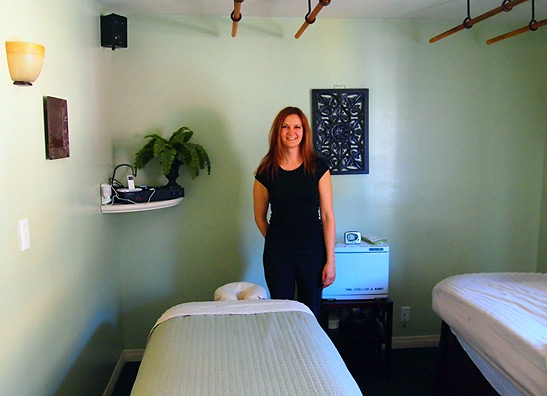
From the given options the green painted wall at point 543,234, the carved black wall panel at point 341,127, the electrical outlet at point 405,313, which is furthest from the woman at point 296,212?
the green painted wall at point 543,234

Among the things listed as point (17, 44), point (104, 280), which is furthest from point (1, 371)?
point (104, 280)

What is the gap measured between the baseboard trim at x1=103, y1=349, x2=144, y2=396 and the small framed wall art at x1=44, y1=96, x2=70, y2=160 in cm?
145

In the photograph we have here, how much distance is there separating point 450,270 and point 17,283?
273 centimetres

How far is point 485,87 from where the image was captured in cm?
322

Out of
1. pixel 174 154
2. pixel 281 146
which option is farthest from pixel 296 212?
pixel 174 154

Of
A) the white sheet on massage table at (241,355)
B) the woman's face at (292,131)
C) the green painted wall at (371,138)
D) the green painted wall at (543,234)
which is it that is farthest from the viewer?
the green painted wall at (543,234)

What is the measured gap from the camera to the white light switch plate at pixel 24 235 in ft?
5.23

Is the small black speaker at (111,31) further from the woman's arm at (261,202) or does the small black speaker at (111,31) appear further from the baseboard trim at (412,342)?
the baseboard trim at (412,342)

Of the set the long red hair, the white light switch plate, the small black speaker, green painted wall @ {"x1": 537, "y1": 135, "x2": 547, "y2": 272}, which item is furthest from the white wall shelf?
green painted wall @ {"x1": 537, "y1": 135, "x2": 547, "y2": 272}

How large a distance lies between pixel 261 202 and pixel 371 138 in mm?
945

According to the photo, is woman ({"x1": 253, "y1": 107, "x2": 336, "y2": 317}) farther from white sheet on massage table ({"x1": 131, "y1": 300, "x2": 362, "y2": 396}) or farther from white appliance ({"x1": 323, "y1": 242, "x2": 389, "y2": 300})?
white sheet on massage table ({"x1": 131, "y1": 300, "x2": 362, "y2": 396})

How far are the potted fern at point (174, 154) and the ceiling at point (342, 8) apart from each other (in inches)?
28.1

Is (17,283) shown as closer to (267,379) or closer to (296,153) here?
(267,379)

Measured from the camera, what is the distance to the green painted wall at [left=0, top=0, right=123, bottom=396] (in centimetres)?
154
